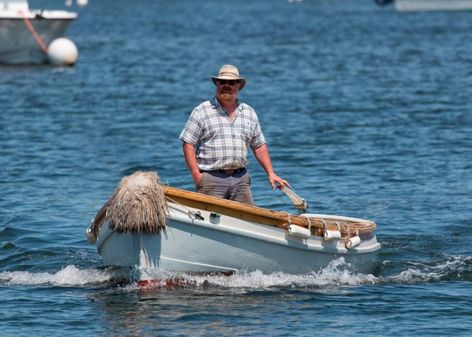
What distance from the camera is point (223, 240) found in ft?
41.3

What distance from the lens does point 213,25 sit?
79.5 meters

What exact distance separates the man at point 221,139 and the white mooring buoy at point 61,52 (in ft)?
101

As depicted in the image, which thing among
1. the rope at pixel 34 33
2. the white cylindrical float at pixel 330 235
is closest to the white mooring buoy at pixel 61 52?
the rope at pixel 34 33

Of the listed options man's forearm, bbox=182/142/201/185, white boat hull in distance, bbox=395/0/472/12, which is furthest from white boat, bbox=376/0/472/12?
man's forearm, bbox=182/142/201/185

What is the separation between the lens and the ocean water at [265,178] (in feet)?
40.2

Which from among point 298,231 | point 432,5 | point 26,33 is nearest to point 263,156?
point 298,231

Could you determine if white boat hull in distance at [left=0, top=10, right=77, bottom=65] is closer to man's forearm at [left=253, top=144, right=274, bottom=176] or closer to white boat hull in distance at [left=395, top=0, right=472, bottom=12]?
man's forearm at [left=253, top=144, right=274, bottom=176]

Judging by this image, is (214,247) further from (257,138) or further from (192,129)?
(257,138)

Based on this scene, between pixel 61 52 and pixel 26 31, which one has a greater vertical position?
pixel 26 31

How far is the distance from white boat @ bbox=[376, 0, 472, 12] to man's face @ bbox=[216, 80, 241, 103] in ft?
260

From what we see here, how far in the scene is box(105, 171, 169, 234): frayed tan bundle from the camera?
1209cm

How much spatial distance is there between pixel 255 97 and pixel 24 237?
18.3 meters

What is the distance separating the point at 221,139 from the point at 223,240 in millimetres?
1003

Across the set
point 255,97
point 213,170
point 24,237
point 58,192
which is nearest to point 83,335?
point 213,170
